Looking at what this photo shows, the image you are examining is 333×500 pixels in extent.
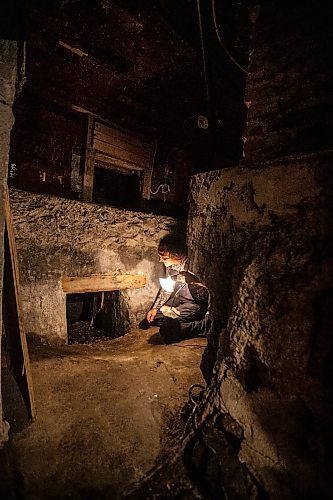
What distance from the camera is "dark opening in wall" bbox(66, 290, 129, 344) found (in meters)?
5.12

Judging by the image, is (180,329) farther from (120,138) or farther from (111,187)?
(111,187)

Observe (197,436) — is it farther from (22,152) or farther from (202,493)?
(22,152)

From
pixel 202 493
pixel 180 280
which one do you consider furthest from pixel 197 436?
pixel 180 280

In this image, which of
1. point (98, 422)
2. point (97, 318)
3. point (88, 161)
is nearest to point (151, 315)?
point (98, 422)

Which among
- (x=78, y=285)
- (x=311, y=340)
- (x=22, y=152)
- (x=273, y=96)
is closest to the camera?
(x=311, y=340)

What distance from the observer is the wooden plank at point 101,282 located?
4.00 meters

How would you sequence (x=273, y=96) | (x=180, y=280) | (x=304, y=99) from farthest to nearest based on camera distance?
1. (x=180, y=280)
2. (x=273, y=96)
3. (x=304, y=99)

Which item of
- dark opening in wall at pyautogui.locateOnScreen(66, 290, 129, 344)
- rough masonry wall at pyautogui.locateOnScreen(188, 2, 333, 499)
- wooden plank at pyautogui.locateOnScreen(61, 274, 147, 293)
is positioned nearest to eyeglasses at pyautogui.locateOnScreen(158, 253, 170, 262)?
wooden plank at pyautogui.locateOnScreen(61, 274, 147, 293)

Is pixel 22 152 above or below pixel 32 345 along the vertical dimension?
above

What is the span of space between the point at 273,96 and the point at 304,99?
0.77 ft

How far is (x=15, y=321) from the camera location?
217 cm

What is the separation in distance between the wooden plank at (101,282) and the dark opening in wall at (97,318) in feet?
1.45

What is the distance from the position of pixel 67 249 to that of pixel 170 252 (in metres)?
1.67

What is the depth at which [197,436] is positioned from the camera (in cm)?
185
